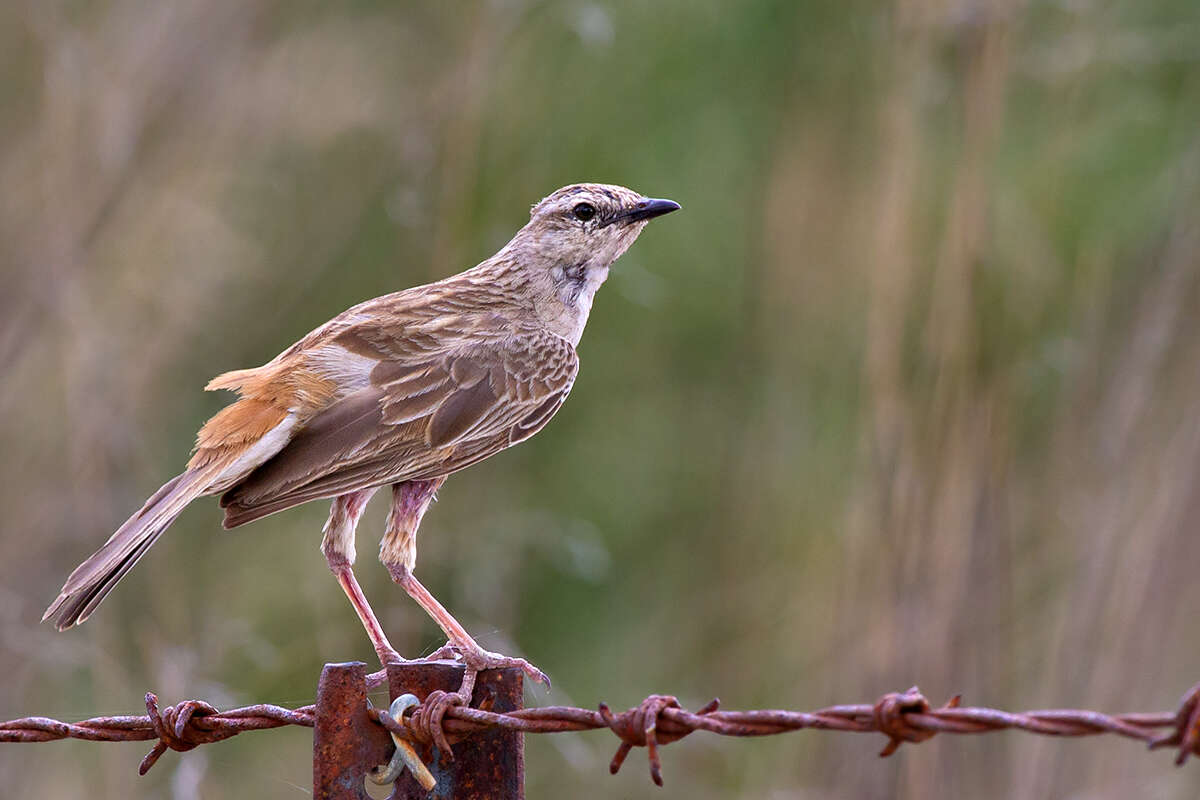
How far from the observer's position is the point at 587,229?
5.59 metres

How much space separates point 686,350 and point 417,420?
5.72 m

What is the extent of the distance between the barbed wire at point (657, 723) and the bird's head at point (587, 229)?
250 centimetres

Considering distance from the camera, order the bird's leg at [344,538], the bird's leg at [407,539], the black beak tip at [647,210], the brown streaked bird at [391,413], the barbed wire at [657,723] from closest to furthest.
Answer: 1. the barbed wire at [657,723]
2. the brown streaked bird at [391,413]
3. the bird's leg at [407,539]
4. the bird's leg at [344,538]
5. the black beak tip at [647,210]

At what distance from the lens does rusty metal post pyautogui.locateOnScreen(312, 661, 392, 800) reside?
3.18m

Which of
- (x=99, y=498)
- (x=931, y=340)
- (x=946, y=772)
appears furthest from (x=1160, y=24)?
(x=99, y=498)

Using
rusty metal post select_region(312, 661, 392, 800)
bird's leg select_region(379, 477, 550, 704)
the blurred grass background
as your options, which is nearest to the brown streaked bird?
bird's leg select_region(379, 477, 550, 704)

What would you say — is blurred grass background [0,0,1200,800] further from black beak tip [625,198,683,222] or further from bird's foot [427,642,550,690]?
bird's foot [427,642,550,690]

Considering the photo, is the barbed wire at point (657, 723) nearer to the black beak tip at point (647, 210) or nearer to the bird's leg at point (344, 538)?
the bird's leg at point (344, 538)

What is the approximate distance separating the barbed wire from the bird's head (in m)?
2.50

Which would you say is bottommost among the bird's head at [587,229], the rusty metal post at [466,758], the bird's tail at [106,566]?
the rusty metal post at [466,758]

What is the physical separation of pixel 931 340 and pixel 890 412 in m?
0.35

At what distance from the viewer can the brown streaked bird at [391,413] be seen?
171 inches

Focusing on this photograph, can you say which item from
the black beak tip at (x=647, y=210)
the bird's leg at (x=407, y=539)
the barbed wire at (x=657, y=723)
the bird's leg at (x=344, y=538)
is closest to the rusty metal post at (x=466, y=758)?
the barbed wire at (x=657, y=723)

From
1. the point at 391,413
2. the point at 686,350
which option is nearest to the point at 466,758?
the point at 391,413
